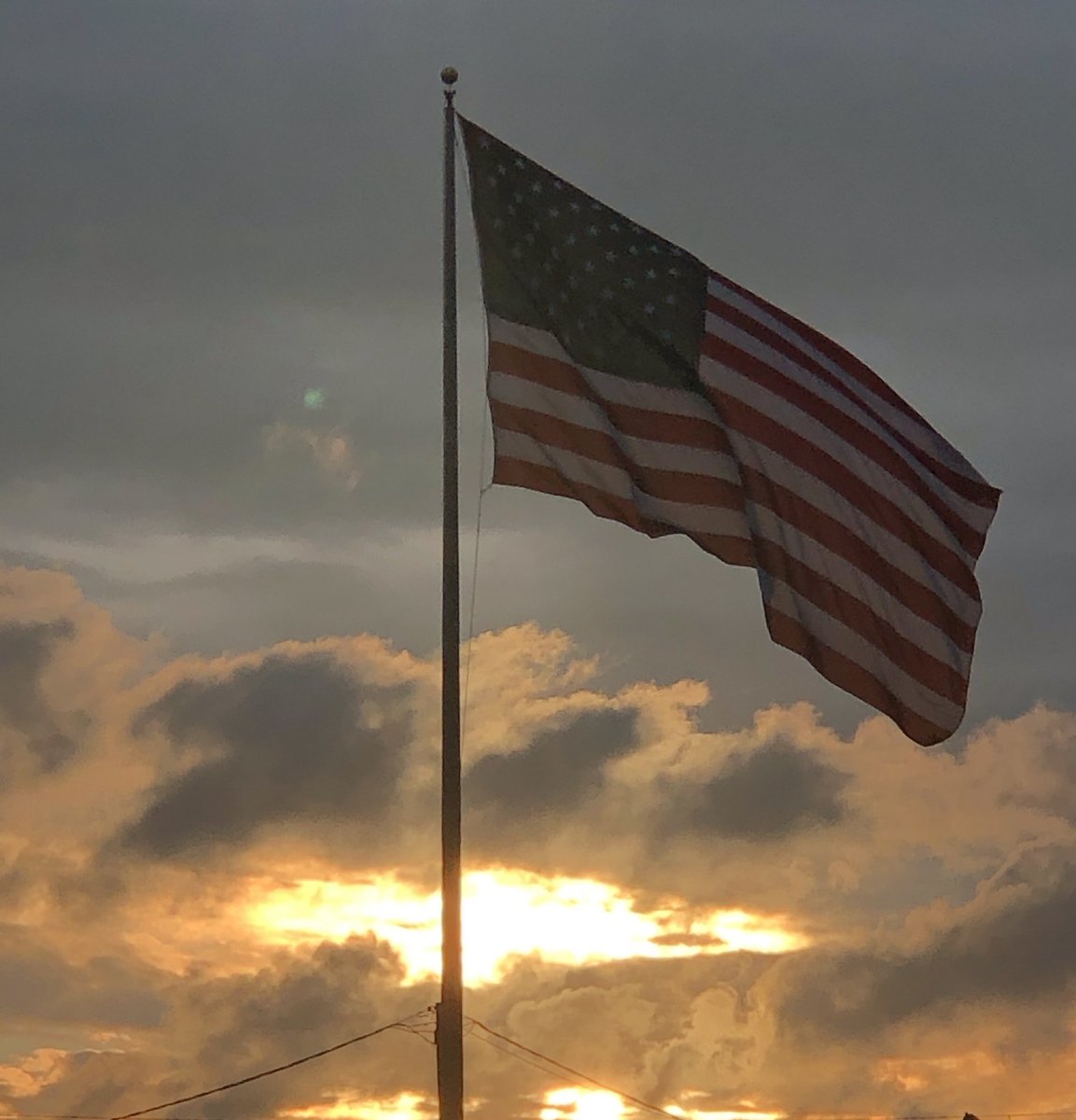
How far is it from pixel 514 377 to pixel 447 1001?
314 inches

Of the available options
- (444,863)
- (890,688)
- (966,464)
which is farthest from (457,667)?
(966,464)

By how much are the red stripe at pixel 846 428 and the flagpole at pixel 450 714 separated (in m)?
3.75

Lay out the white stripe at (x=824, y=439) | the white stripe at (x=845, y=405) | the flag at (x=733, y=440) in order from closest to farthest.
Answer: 1. the flag at (x=733, y=440)
2. the white stripe at (x=824, y=439)
3. the white stripe at (x=845, y=405)

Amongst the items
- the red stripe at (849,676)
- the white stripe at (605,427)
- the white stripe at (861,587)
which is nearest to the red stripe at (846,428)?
the white stripe at (605,427)

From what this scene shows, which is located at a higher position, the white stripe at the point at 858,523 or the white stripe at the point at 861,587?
the white stripe at the point at 858,523

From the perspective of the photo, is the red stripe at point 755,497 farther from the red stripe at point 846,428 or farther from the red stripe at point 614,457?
the red stripe at point 846,428

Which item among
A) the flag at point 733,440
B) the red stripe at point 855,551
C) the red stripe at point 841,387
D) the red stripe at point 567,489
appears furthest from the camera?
the red stripe at point 841,387

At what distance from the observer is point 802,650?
2667 centimetres

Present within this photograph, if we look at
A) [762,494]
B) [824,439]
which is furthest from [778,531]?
[824,439]

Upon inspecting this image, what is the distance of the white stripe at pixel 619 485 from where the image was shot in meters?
26.1

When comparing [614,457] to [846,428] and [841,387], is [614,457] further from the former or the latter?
[841,387]

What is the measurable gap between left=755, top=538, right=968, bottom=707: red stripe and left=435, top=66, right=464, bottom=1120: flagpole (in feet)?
13.8

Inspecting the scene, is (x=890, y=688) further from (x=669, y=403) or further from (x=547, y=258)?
(x=547, y=258)

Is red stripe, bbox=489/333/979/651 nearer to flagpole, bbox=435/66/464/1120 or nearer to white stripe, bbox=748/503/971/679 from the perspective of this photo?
Result: white stripe, bbox=748/503/971/679
